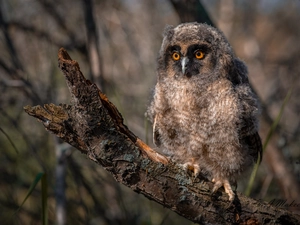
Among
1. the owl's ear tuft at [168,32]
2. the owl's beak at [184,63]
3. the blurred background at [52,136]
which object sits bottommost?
the blurred background at [52,136]

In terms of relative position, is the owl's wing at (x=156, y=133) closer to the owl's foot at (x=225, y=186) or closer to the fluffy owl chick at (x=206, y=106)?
the fluffy owl chick at (x=206, y=106)

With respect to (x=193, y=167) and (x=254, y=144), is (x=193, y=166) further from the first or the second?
(x=254, y=144)

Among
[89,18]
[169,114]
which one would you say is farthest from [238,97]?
[89,18]

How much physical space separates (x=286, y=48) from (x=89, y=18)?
7.85 m

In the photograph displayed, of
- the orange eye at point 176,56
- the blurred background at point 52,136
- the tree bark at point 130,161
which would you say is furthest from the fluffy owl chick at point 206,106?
the blurred background at point 52,136

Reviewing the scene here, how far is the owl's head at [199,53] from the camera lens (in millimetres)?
2793

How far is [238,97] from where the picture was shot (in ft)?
8.91

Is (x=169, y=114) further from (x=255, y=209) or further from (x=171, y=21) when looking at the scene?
(x=171, y=21)

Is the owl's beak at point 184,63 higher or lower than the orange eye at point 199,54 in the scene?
lower

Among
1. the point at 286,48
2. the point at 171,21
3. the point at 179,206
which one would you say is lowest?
the point at 179,206

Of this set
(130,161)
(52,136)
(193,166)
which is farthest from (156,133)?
(52,136)

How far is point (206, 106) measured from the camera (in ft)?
8.89

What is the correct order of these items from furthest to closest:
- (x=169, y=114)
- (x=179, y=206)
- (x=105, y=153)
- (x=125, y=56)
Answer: (x=125, y=56) < (x=169, y=114) < (x=179, y=206) < (x=105, y=153)

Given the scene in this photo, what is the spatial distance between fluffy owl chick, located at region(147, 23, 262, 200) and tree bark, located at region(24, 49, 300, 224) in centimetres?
27
